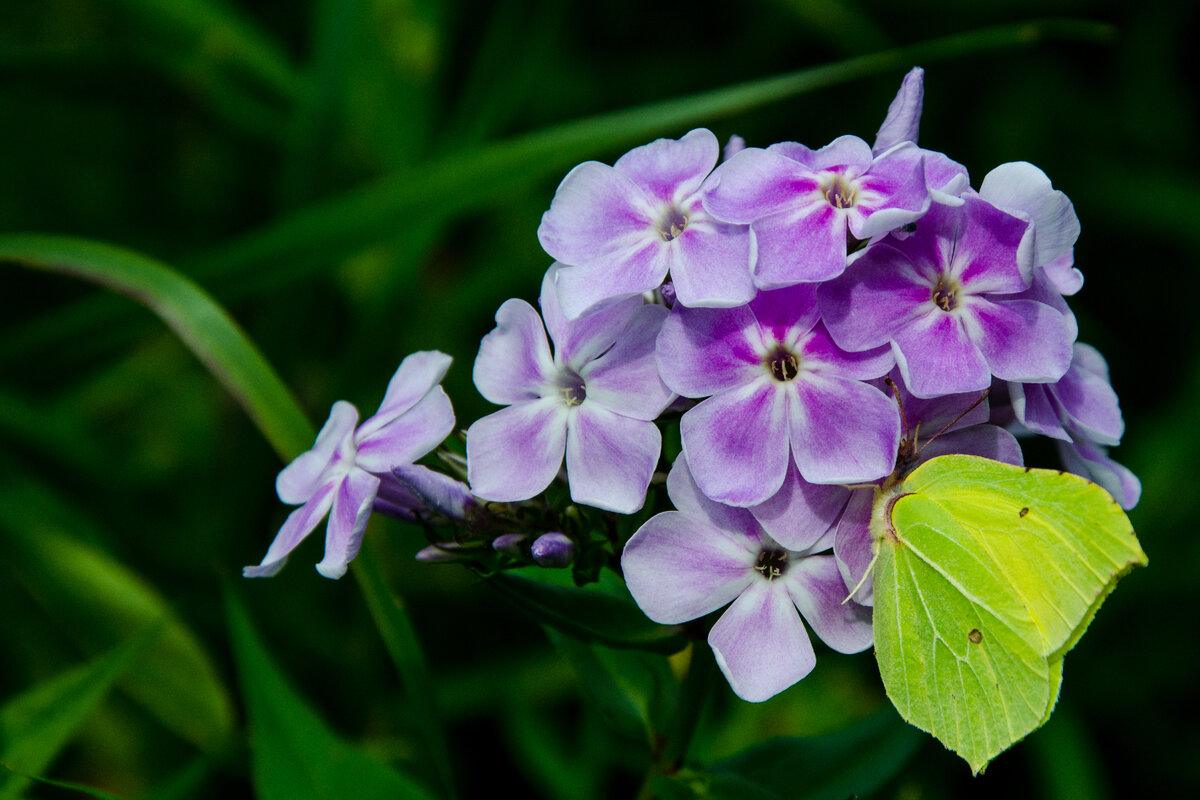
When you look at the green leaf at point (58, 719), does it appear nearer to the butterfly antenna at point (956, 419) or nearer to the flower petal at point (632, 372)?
the flower petal at point (632, 372)

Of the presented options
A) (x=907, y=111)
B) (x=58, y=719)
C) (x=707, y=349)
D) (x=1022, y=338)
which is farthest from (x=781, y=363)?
(x=58, y=719)

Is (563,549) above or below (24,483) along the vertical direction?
above

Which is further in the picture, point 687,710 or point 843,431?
point 687,710

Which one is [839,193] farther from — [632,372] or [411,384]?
[411,384]

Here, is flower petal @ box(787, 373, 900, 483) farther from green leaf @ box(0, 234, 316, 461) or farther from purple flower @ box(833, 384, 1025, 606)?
green leaf @ box(0, 234, 316, 461)

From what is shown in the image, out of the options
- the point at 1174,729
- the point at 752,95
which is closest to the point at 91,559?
the point at 752,95

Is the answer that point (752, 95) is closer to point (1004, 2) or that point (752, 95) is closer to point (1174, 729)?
point (1004, 2)
